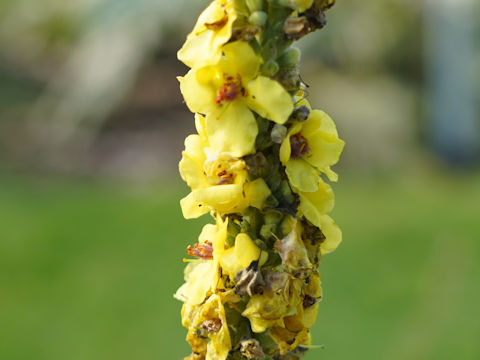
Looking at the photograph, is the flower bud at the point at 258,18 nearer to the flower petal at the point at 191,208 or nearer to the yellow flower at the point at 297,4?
the yellow flower at the point at 297,4

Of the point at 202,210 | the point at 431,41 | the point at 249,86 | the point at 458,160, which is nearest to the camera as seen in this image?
the point at 249,86

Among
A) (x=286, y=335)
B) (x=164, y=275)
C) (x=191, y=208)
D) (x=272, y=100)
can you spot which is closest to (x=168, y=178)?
(x=164, y=275)

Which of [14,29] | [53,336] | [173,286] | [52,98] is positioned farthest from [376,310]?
[14,29]

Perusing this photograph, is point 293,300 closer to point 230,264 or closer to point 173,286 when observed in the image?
point 230,264

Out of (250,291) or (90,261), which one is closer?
(250,291)

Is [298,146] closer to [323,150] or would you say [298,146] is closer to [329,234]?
[323,150]

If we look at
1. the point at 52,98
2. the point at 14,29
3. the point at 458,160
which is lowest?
the point at 458,160
